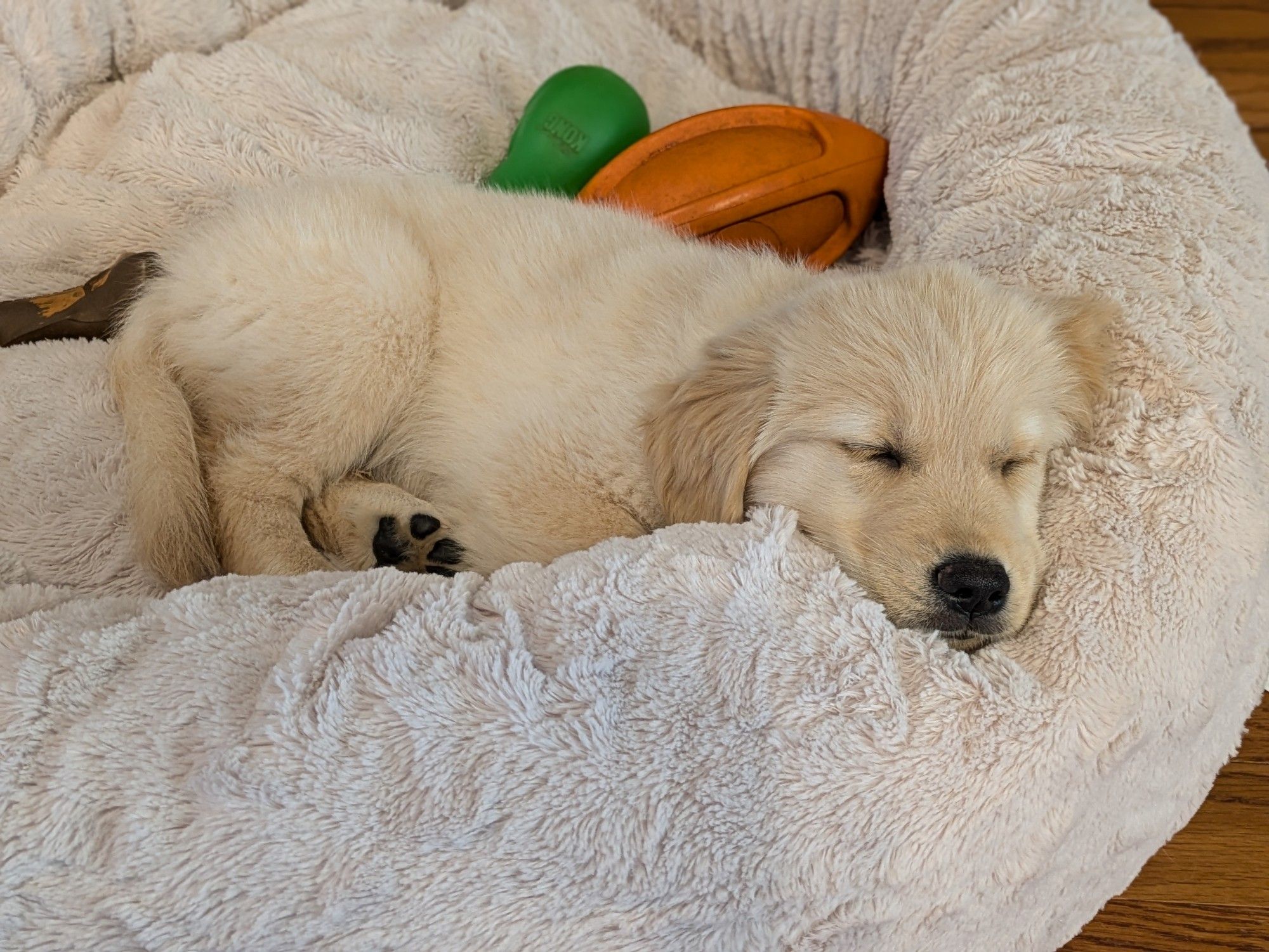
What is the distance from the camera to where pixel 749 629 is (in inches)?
59.7

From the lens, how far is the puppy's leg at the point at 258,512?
6.89 ft

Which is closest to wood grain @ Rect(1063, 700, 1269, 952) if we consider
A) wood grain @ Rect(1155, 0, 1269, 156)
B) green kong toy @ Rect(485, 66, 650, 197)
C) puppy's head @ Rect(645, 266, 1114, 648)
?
puppy's head @ Rect(645, 266, 1114, 648)

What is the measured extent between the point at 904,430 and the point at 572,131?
4.75 feet

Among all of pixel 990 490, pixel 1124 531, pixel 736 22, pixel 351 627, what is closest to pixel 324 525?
pixel 351 627

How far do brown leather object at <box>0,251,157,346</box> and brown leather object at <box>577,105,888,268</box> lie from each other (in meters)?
1.07

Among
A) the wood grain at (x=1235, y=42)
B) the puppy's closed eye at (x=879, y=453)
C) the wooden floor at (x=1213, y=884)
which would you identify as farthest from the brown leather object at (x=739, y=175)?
the wood grain at (x=1235, y=42)

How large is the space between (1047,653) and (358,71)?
7.72ft

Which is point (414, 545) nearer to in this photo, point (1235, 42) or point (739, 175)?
point (739, 175)

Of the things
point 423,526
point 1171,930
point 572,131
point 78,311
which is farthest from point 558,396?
point 1171,930

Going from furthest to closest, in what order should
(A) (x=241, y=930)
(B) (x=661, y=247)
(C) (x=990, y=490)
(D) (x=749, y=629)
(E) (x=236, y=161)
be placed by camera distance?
(E) (x=236, y=161), (B) (x=661, y=247), (C) (x=990, y=490), (D) (x=749, y=629), (A) (x=241, y=930)

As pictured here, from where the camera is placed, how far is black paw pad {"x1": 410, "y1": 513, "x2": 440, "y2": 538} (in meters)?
2.16

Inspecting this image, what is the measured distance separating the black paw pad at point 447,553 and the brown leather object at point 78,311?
95cm

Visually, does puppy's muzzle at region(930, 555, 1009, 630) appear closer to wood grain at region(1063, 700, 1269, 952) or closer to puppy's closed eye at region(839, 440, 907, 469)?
puppy's closed eye at region(839, 440, 907, 469)

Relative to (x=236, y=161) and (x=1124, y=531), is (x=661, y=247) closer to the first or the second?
(x=1124, y=531)
